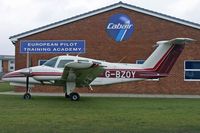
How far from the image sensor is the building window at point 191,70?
30.3 m

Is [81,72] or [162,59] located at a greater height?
[162,59]

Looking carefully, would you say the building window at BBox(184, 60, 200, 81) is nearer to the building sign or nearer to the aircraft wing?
the building sign

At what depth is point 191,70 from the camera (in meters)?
30.3

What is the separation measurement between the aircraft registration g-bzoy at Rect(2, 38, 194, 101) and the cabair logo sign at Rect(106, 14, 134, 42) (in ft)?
19.4

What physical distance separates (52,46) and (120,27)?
5.03 m

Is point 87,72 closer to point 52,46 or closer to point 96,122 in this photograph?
point 52,46

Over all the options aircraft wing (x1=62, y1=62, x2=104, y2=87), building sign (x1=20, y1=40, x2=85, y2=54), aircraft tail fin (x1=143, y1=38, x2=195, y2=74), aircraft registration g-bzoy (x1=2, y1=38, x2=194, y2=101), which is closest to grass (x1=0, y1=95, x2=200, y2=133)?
aircraft wing (x1=62, y1=62, x2=104, y2=87)

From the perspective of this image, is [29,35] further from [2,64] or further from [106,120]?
Result: [2,64]

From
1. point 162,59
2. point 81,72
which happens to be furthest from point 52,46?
point 162,59

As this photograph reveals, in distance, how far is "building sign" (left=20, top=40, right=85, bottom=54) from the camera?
30.9 meters

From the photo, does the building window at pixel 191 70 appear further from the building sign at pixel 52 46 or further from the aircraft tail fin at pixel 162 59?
the building sign at pixel 52 46

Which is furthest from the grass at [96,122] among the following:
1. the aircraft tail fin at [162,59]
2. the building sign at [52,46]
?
the building sign at [52,46]

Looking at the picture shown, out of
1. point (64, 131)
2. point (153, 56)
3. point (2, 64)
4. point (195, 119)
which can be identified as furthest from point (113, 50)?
point (2, 64)

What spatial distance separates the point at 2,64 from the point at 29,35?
62657 mm
